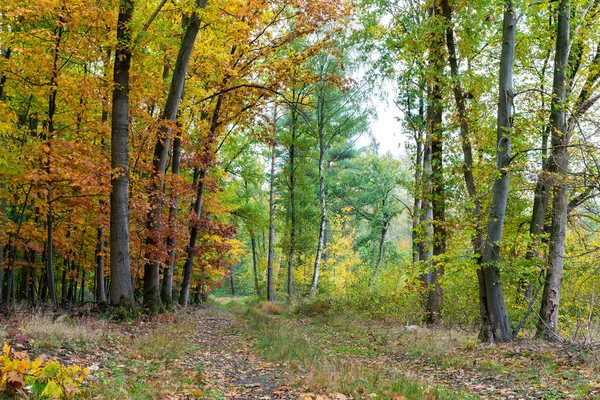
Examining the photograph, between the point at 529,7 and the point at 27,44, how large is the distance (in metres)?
11.4

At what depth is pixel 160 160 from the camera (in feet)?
41.3

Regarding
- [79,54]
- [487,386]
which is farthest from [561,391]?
[79,54]

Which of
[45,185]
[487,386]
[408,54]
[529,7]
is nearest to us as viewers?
[487,386]

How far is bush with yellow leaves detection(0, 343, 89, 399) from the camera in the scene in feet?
10.8

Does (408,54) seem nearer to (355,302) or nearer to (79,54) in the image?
(79,54)

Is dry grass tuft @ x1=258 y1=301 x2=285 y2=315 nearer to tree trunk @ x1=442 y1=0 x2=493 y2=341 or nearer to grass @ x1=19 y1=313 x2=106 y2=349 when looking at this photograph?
tree trunk @ x1=442 y1=0 x2=493 y2=341

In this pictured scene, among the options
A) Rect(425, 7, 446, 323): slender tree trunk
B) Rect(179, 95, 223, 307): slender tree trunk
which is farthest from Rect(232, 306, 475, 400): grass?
Rect(179, 95, 223, 307): slender tree trunk

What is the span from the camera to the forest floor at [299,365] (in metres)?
4.92

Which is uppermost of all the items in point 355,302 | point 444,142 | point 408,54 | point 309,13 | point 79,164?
point 309,13

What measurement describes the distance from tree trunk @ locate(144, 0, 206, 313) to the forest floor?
297 centimetres

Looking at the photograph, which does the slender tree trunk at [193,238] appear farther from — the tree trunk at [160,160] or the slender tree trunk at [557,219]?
the slender tree trunk at [557,219]

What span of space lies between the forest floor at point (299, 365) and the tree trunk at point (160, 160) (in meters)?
2.97

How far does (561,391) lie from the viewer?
4.96 metres

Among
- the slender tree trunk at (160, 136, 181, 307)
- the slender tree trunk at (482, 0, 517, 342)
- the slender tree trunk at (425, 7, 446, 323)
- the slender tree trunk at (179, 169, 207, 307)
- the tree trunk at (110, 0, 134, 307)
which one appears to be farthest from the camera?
the slender tree trunk at (179, 169, 207, 307)
